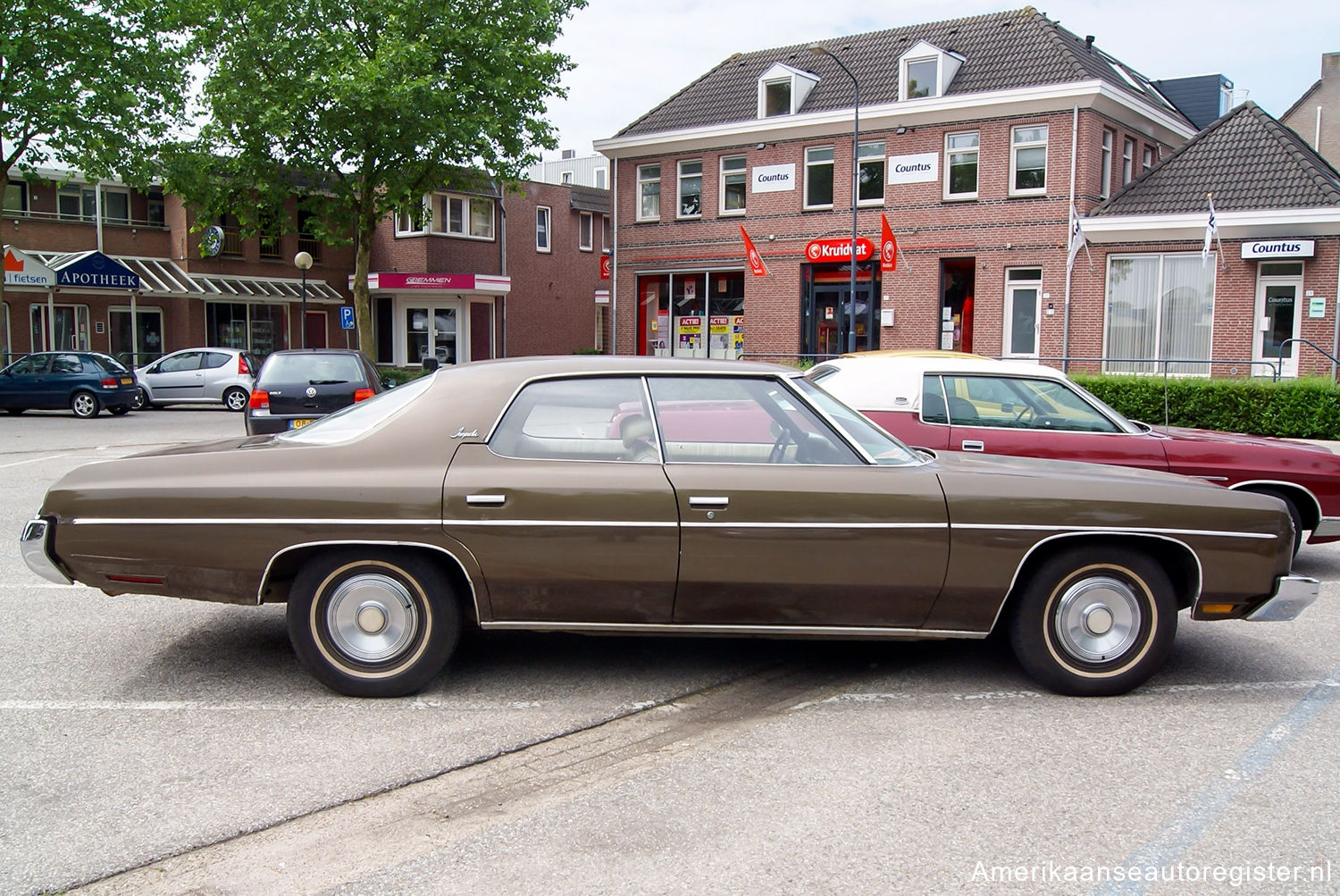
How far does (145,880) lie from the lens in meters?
3.31

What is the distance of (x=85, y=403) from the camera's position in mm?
23297

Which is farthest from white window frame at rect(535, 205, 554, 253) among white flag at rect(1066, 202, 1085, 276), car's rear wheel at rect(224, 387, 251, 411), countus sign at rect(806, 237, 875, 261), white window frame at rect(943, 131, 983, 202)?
white flag at rect(1066, 202, 1085, 276)

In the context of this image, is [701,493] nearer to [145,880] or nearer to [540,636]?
[540,636]

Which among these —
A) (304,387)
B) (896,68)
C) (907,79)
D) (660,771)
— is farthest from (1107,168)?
(660,771)

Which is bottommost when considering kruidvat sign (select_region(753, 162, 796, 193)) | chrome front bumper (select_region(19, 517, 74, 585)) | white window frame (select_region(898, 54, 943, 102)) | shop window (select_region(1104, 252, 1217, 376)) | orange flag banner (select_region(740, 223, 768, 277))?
chrome front bumper (select_region(19, 517, 74, 585))

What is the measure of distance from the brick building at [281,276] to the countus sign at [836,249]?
6.98m

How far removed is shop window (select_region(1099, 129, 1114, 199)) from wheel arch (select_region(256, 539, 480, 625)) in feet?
83.3

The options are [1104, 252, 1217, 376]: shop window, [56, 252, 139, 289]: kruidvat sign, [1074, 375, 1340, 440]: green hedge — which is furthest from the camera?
[56, 252, 139, 289]: kruidvat sign

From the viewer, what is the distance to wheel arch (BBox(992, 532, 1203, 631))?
16.0 ft

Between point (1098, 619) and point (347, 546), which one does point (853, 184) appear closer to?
point (1098, 619)

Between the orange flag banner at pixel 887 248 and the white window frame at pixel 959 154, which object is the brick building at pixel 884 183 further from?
the orange flag banner at pixel 887 248

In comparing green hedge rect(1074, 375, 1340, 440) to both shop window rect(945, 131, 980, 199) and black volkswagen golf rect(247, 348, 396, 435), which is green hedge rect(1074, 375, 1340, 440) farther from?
black volkswagen golf rect(247, 348, 396, 435)

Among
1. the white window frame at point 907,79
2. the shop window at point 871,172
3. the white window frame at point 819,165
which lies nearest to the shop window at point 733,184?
the white window frame at point 819,165

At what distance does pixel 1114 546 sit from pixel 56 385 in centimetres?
2355
